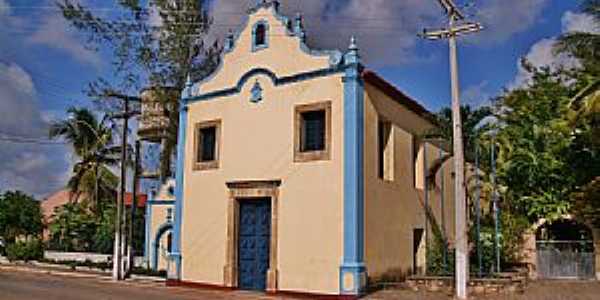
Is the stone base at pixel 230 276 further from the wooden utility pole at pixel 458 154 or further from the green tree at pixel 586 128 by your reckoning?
the green tree at pixel 586 128


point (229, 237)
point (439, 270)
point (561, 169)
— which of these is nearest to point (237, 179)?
point (229, 237)

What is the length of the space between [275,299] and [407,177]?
6233mm

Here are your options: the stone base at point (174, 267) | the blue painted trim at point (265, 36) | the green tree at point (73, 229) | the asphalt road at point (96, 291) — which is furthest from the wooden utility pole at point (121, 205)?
the green tree at point (73, 229)

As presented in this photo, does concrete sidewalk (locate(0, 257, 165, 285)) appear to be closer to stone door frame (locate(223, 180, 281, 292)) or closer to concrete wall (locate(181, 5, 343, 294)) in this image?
concrete wall (locate(181, 5, 343, 294))

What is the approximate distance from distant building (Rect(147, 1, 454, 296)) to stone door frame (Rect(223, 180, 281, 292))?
0.03m

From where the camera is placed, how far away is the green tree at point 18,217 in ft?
124

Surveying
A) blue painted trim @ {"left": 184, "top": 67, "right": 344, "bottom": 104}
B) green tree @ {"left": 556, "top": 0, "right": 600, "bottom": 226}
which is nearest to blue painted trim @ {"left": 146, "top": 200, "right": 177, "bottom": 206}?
blue painted trim @ {"left": 184, "top": 67, "right": 344, "bottom": 104}

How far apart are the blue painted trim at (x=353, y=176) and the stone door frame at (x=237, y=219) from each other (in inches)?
91.5

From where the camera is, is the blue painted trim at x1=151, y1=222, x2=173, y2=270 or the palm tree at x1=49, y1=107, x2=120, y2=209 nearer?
the blue painted trim at x1=151, y1=222, x2=173, y2=270

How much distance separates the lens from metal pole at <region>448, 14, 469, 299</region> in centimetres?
1459

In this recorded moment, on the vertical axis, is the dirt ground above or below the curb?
above

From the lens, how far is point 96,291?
17.4 metres

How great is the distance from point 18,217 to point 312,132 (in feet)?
91.6

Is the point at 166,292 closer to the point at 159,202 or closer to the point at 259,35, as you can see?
the point at 159,202
